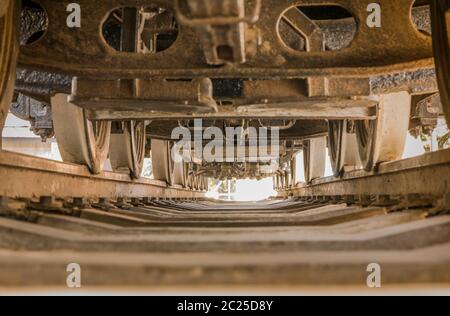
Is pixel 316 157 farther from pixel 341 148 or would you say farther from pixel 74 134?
pixel 74 134

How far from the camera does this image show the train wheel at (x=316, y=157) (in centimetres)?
880

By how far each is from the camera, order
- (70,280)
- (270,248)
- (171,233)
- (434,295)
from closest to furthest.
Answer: (434,295), (70,280), (270,248), (171,233)

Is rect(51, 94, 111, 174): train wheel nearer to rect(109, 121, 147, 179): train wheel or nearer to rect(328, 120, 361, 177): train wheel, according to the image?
rect(109, 121, 147, 179): train wheel

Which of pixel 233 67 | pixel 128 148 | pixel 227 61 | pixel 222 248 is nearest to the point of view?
pixel 222 248

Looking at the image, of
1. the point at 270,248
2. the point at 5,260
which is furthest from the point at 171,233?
the point at 5,260

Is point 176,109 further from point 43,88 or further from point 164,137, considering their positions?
point 164,137

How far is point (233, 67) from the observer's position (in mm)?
2768

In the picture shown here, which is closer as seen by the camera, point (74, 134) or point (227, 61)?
point (227, 61)

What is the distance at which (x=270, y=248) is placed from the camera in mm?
1751

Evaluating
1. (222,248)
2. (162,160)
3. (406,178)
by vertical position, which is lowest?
(222,248)

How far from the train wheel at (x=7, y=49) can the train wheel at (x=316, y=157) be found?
668cm

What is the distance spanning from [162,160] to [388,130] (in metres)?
4.50

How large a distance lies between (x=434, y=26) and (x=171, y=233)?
5.50 ft

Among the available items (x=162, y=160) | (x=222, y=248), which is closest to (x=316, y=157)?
(x=162, y=160)
